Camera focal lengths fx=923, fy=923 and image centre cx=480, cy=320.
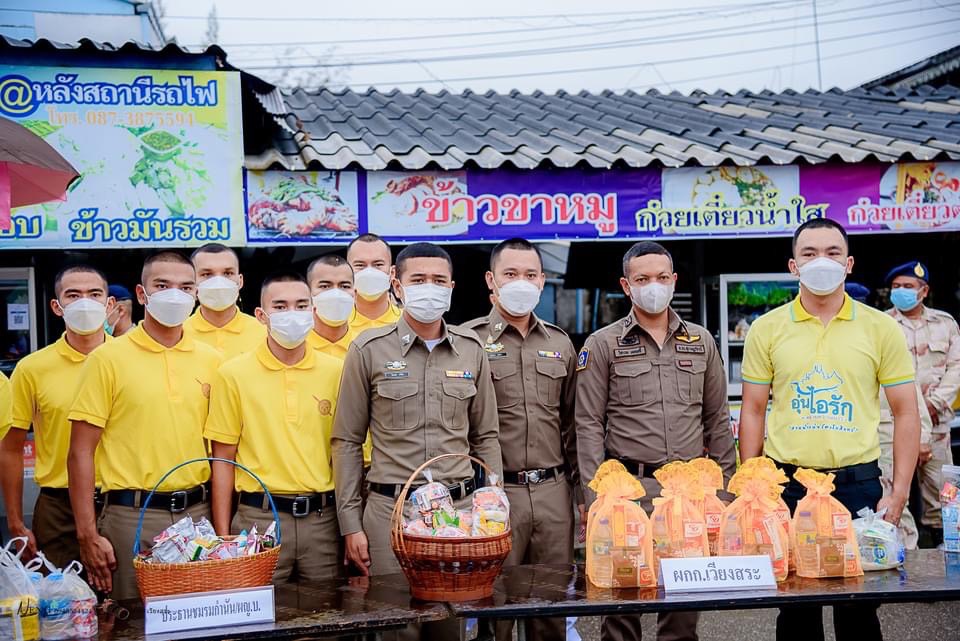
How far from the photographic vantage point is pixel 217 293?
482 centimetres

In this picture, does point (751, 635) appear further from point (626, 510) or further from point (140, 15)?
point (140, 15)

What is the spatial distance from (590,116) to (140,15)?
4.98 metres

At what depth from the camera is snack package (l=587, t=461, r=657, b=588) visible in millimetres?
3307

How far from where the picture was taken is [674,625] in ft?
13.6

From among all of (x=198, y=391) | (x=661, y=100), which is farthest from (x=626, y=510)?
(x=661, y=100)

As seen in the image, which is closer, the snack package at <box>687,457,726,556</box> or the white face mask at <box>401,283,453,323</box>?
the snack package at <box>687,457,726,556</box>

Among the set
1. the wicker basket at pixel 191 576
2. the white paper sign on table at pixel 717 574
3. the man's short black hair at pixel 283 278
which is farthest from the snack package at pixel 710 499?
the man's short black hair at pixel 283 278

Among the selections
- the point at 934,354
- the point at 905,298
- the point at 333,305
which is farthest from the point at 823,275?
the point at 934,354

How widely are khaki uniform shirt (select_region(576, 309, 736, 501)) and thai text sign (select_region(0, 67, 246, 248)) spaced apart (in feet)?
11.1

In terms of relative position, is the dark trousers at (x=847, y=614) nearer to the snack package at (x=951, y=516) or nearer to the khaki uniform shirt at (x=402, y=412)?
the snack package at (x=951, y=516)

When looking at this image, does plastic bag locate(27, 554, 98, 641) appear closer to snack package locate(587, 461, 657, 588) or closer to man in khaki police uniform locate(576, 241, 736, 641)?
snack package locate(587, 461, 657, 588)

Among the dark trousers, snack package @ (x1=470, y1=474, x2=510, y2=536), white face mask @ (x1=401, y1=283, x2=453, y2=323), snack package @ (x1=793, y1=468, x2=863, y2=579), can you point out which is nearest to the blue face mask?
the dark trousers

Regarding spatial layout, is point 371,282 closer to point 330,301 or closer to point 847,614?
point 330,301

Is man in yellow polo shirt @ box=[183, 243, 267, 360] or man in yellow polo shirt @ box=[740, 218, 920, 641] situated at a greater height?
man in yellow polo shirt @ box=[183, 243, 267, 360]
